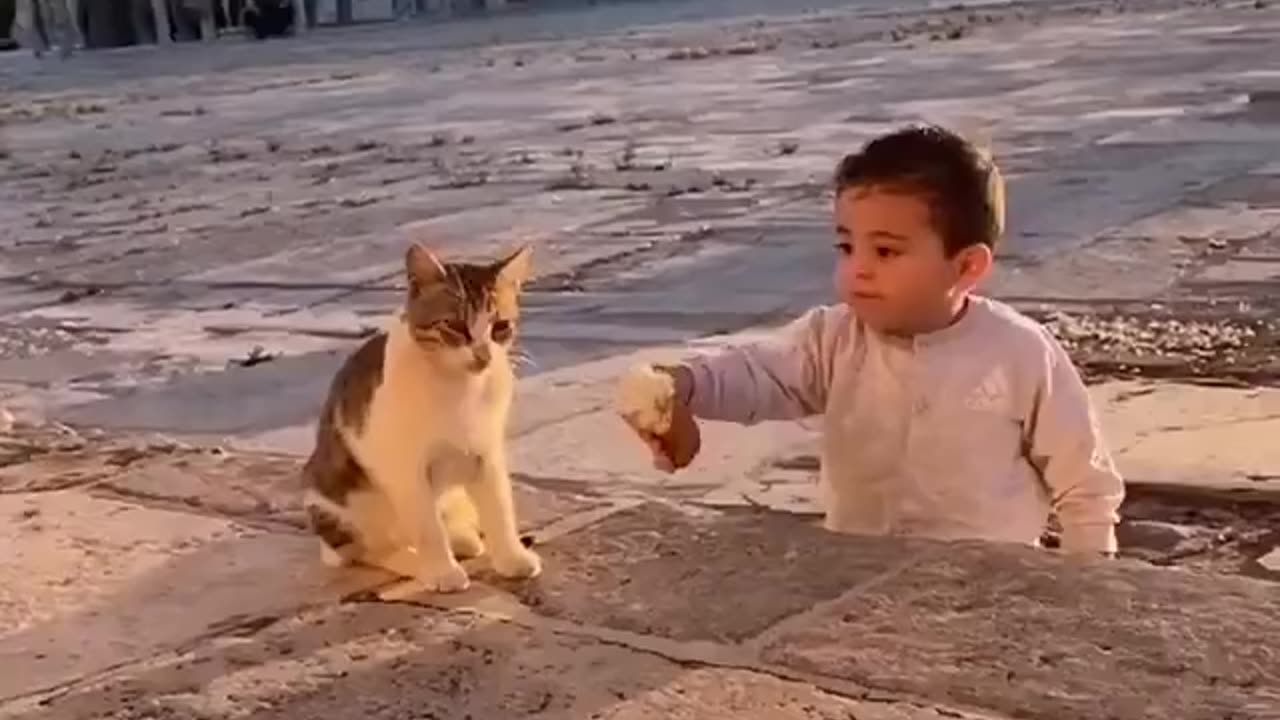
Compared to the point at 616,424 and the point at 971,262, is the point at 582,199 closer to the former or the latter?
the point at 616,424

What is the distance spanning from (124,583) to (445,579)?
52 centimetres

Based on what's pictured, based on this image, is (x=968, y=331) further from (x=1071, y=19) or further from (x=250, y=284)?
(x=1071, y=19)

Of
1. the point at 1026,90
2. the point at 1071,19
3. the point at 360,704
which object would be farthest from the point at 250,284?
the point at 1071,19

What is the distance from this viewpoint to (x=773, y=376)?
343 centimetres

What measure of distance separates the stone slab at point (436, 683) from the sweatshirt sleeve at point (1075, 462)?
78 centimetres

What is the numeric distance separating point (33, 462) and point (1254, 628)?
2443 mm

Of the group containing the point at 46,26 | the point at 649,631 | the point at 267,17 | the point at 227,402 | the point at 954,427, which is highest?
the point at 954,427

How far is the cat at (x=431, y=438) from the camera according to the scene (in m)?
3.06

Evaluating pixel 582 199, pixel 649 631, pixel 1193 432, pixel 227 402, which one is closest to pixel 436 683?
pixel 649 631

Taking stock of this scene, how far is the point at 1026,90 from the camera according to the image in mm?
12000

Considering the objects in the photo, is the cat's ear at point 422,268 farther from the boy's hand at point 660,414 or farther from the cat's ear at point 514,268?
the boy's hand at point 660,414

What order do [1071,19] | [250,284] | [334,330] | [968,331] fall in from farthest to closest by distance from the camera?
[1071,19]
[250,284]
[334,330]
[968,331]

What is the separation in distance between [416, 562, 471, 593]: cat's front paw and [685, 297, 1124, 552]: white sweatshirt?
19.7 inches

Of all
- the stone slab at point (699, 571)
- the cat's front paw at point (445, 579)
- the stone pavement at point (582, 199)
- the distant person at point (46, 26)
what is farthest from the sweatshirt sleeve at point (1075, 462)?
the distant person at point (46, 26)
